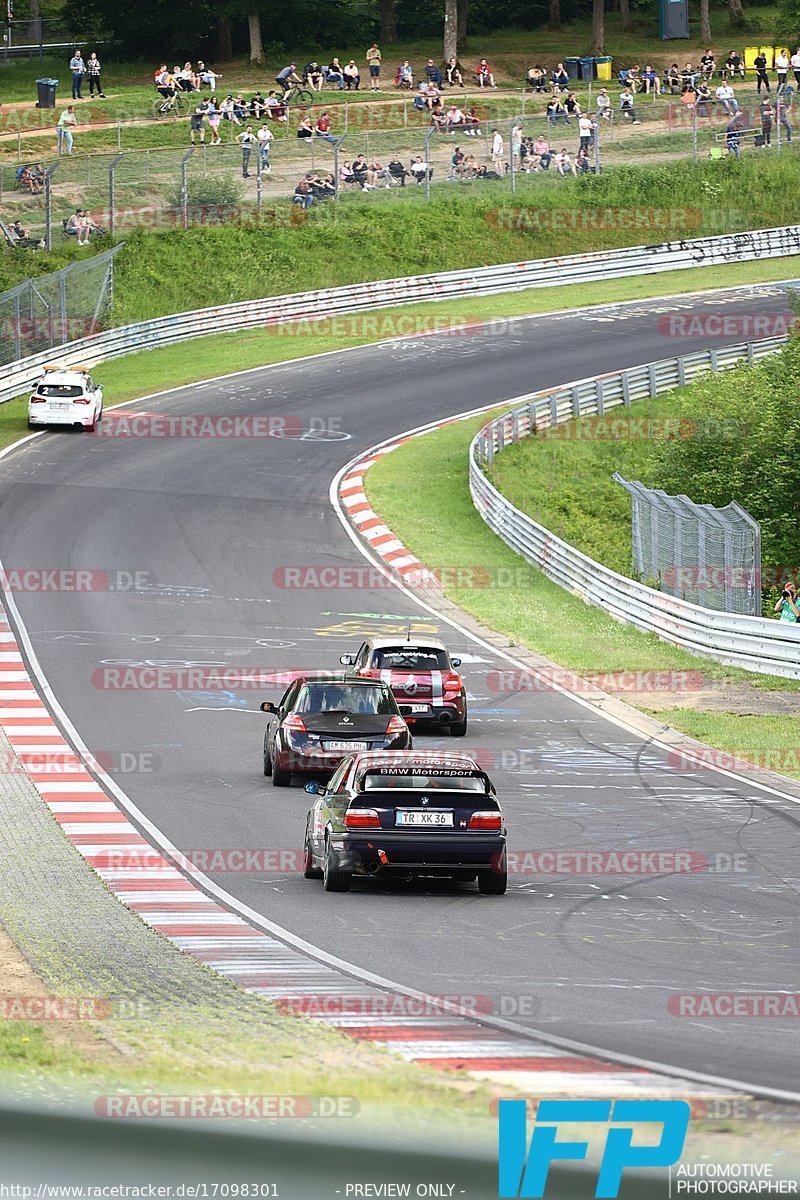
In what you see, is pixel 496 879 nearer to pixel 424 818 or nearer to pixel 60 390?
pixel 424 818

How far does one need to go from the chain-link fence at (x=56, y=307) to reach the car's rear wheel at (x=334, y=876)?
36.9 meters

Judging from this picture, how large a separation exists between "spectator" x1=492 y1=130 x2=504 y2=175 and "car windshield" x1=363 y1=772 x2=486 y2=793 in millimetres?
54300

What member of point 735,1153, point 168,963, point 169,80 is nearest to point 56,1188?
point 735,1153

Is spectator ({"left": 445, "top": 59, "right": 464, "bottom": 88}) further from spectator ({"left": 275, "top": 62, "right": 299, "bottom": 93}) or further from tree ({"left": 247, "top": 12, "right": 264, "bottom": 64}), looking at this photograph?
tree ({"left": 247, "top": 12, "right": 264, "bottom": 64})

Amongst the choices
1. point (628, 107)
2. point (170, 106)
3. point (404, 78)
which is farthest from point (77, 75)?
point (628, 107)

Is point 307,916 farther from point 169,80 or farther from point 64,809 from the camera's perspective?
point 169,80

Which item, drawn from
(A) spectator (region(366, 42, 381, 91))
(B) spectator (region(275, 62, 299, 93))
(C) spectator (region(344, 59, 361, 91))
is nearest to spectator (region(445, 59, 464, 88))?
(A) spectator (region(366, 42, 381, 91))

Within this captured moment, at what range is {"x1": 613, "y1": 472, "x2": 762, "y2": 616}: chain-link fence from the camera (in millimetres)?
27766

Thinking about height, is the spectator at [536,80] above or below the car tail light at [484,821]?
above

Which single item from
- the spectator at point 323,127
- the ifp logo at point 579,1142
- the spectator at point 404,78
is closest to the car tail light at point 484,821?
the ifp logo at point 579,1142

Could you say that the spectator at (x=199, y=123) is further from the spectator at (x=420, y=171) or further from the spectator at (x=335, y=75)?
the spectator at (x=335, y=75)

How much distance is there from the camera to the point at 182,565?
3444cm

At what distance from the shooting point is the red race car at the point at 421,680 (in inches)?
889

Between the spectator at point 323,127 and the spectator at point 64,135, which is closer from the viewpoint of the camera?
the spectator at point 64,135
